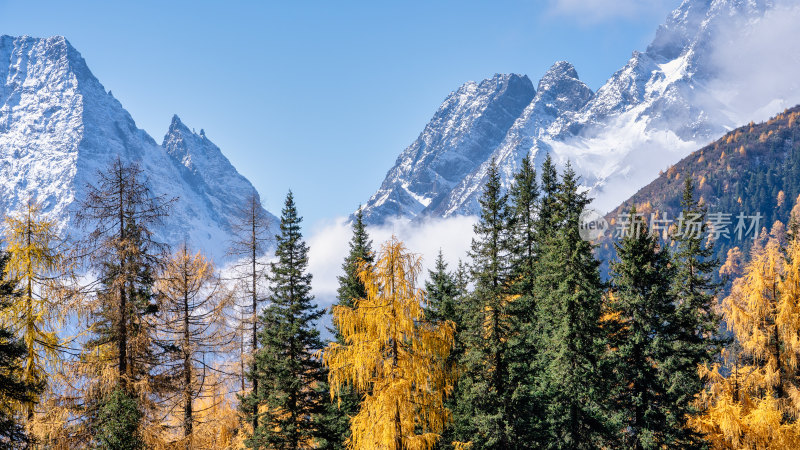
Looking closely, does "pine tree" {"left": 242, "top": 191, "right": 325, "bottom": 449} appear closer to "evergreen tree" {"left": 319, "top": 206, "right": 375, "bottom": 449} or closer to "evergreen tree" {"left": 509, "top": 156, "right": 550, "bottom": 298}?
"evergreen tree" {"left": 319, "top": 206, "right": 375, "bottom": 449}

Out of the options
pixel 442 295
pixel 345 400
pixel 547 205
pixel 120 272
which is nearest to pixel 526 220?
pixel 547 205

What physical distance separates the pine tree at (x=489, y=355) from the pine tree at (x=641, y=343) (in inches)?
224

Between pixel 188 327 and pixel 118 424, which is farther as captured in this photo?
pixel 188 327

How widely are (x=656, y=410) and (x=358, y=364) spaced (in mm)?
20900

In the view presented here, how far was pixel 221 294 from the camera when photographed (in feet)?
78.2

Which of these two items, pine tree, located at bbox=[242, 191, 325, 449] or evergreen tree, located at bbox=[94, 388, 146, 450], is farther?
pine tree, located at bbox=[242, 191, 325, 449]

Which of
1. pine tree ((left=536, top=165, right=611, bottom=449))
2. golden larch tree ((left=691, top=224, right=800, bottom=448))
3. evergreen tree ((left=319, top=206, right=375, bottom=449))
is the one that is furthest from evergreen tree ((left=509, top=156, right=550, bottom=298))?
golden larch tree ((left=691, top=224, right=800, bottom=448))

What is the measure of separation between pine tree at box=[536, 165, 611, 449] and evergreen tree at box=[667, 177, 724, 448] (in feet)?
13.3

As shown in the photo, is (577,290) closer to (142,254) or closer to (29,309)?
(142,254)

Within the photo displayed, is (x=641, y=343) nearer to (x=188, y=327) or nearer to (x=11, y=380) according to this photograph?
(x=188, y=327)

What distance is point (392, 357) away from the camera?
47.8 ft

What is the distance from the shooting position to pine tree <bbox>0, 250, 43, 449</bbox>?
16.3m

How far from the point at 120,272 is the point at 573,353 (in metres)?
20.8

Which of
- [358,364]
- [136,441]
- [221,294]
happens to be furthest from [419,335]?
[221,294]
